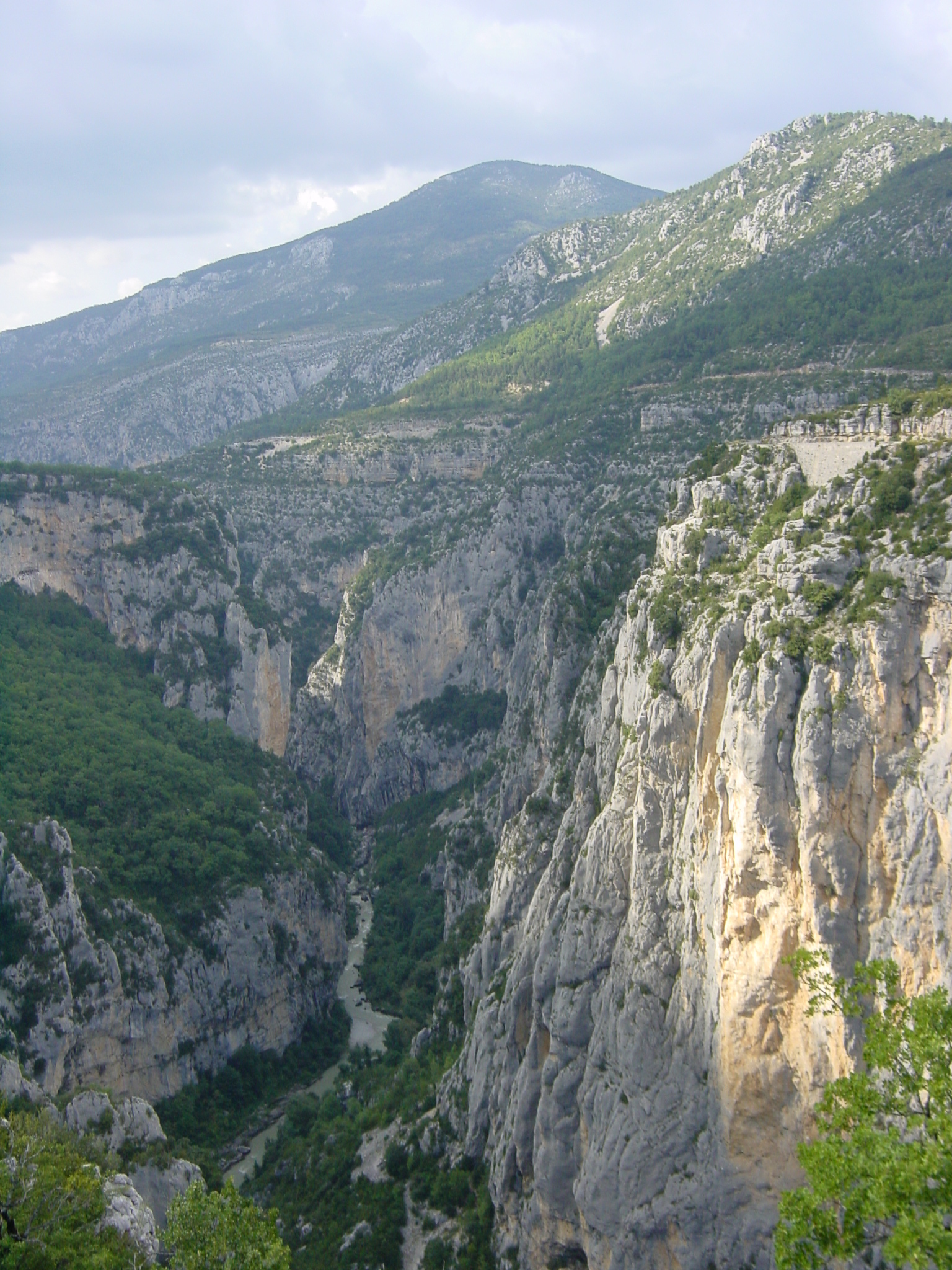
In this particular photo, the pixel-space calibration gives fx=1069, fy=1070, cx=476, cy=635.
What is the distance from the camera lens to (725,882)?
2844 centimetres

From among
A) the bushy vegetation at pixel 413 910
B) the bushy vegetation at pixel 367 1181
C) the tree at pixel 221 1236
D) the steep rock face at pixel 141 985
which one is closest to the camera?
the tree at pixel 221 1236

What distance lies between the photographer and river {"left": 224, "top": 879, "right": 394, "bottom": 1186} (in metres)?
54.0

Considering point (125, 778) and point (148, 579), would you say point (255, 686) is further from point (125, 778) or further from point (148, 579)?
point (125, 778)

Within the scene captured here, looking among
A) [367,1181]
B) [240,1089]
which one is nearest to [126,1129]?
[367,1181]

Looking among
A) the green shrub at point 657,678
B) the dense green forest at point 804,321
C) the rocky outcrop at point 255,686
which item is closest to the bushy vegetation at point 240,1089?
the rocky outcrop at point 255,686

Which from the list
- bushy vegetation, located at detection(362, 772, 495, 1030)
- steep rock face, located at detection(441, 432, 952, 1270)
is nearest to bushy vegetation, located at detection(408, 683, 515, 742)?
bushy vegetation, located at detection(362, 772, 495, 1030)

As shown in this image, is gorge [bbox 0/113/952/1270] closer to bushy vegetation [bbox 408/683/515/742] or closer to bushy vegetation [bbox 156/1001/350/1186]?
bushy vegetation [bbox 156/1001/350/1186]

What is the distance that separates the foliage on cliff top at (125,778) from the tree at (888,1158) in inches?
1777

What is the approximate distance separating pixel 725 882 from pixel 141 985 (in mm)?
37978

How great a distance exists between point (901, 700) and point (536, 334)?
115m

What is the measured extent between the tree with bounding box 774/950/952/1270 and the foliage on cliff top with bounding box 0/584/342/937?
148 feet

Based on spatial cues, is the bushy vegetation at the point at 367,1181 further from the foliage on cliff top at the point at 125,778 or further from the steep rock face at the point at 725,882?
the foliage on cliff top at the point at 125,778

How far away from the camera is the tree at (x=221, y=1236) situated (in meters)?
25.4

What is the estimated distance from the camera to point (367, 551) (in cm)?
11594
